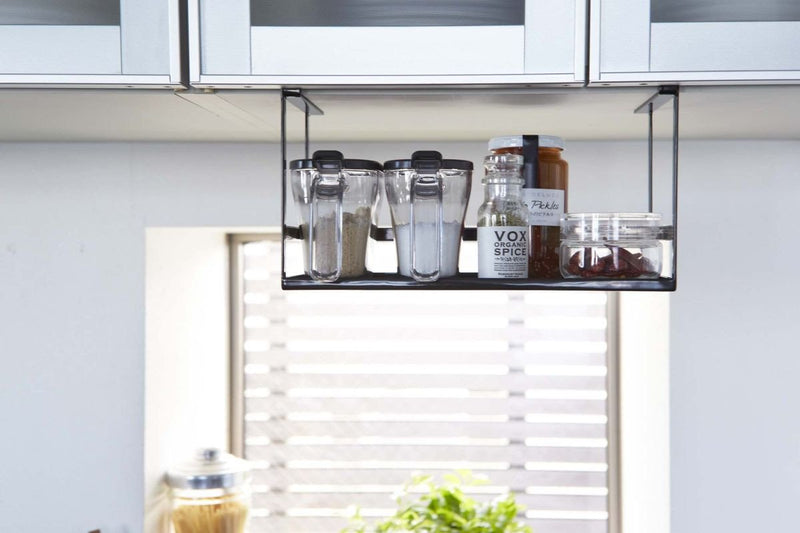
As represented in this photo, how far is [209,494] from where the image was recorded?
4.42ft

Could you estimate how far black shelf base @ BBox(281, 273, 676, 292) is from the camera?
0.93m

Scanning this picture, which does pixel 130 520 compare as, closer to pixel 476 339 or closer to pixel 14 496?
pixel 14 496

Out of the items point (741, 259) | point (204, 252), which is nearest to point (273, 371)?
point (204, 252)

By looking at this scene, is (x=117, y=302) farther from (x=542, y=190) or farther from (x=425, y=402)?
(x=542, y=190)

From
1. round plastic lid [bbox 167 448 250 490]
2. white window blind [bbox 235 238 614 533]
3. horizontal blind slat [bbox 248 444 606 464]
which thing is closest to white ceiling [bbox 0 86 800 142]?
white window blind [bbox 235 238 614 533]

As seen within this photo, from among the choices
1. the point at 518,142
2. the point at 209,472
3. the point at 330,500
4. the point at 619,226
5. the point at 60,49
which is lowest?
the point at 330,500

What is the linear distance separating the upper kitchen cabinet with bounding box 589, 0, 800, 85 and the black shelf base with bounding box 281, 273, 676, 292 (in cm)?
24

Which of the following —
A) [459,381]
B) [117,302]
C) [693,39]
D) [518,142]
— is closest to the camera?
[693,39]

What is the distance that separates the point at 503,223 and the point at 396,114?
23cm

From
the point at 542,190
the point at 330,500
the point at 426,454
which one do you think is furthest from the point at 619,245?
the point at 330,500

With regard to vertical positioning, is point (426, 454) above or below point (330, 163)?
below

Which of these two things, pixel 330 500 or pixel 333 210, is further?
pixel 330 500

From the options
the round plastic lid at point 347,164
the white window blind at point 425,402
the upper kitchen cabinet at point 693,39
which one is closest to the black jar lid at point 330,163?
the round plastic lid at point 347,164

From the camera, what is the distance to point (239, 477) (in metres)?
1.36
